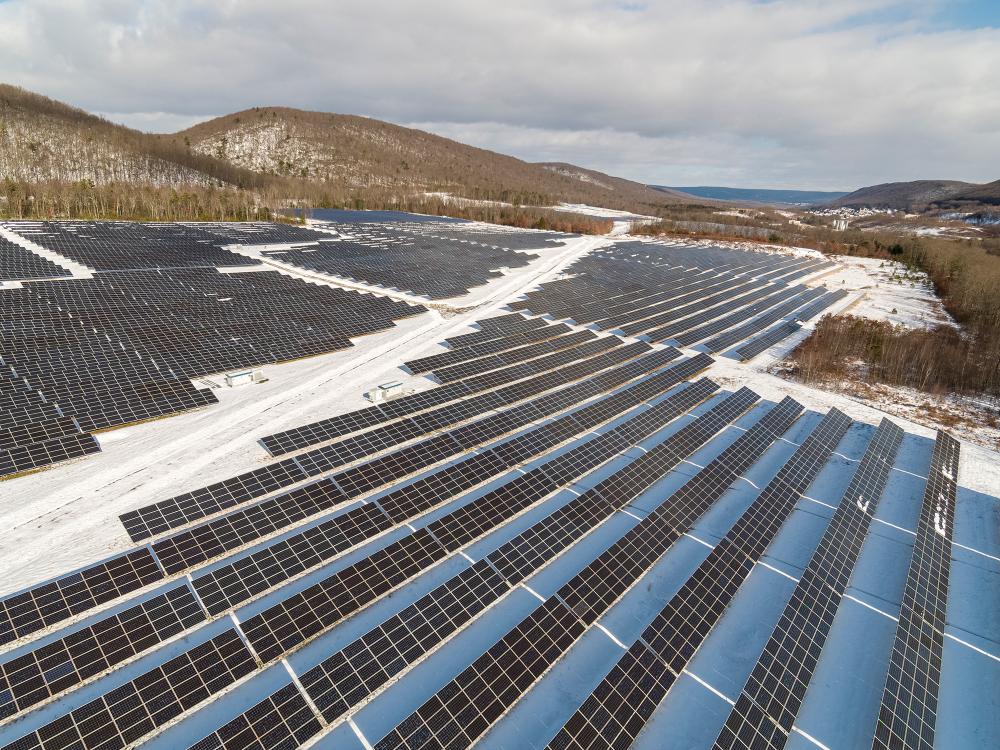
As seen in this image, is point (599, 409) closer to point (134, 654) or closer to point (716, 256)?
point (134, 654)

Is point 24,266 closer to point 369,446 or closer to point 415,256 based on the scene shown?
point 415,256

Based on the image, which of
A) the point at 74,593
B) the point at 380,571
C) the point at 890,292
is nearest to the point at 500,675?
the point at 380,571

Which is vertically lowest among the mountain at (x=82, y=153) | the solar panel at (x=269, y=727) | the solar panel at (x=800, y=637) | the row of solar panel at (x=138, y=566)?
the solar panel at (x=800, y=637)

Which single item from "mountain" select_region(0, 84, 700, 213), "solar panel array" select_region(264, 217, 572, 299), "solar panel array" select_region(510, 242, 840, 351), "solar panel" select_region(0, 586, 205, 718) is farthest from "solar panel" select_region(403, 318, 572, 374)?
"mountain" select_region(0, 84, 700, 213)

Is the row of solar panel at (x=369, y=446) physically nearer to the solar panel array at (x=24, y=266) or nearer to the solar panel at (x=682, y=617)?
the solar panel at (x=682, y=617)

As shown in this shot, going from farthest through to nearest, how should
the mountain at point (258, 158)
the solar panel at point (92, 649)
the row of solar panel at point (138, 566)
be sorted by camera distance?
the mountain at point (258, 158) → the row of solar panel at point (138, 566) → the solar panel at point (92, 649)

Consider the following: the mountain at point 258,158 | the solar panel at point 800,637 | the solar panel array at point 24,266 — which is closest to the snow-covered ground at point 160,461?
the solar panel at point 800,637

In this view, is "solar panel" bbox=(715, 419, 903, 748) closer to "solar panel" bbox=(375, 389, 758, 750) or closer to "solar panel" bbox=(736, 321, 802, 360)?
"solar panel" bbox=(375, 389, 758, 750)
